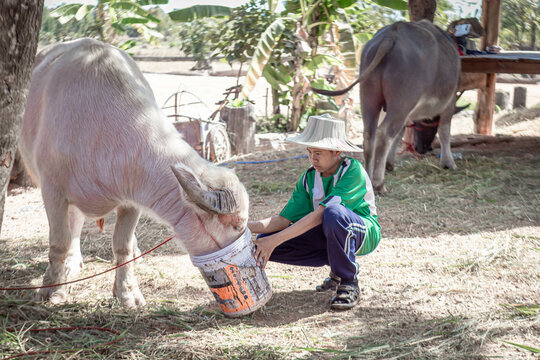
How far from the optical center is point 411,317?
A: 3.01m

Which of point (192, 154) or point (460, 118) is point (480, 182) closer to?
point (192, 154)

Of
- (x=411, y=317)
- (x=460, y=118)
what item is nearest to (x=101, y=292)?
(x=411, y=317)

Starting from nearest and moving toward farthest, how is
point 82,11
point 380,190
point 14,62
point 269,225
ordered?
point 14,62, point 269,225, point 380,190, point 82,11

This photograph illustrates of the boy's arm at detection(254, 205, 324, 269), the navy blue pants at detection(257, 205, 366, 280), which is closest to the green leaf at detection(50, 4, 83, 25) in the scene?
the navy blue pants at detection(257, 205, 366, 280)

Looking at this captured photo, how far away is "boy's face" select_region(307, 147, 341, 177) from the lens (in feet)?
10.3

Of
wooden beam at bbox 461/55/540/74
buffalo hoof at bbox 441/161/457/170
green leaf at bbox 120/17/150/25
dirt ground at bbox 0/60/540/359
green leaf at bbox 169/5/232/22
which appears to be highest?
green leaf at bbox 169/5/232/22

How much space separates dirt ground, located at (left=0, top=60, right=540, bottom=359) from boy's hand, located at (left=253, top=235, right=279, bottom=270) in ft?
1.18

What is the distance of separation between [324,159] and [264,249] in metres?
0.66

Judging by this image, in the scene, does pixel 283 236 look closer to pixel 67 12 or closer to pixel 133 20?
pixel 133 20

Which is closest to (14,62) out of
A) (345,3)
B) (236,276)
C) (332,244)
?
(236,276)

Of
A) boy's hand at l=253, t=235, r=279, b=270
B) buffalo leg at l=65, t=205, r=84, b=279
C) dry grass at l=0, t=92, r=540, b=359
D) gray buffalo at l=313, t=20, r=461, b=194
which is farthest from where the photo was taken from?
gray buffalo at l=313, t=20, r=461, b=194

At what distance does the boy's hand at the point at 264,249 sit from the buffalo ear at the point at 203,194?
47 cm

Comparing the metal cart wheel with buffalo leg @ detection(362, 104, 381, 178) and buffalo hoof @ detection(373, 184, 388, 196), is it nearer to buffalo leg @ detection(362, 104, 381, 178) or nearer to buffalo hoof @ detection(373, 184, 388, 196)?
buffalo leg @ detection(362, 104, 381, 178)

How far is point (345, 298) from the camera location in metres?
3.12
